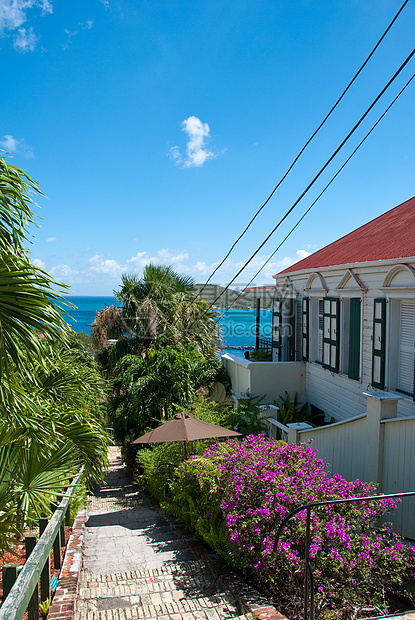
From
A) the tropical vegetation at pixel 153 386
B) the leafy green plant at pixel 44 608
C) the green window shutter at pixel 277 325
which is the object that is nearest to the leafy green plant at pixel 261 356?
the green window shutter at pixel 277 325

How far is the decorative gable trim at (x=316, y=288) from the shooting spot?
10266 mm

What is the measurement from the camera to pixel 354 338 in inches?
356

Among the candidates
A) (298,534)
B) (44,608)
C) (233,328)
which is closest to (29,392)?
(44,608)

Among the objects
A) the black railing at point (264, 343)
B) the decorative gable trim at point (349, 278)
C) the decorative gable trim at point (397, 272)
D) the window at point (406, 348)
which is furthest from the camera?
the black railing at point (264, 343)

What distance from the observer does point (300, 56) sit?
10391mm

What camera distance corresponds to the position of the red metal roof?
8.05m

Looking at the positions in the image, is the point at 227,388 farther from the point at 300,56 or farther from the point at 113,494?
the point at 300,56

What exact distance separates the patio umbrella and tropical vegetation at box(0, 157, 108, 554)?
1502 mm

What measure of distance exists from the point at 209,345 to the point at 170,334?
1790 millimetres

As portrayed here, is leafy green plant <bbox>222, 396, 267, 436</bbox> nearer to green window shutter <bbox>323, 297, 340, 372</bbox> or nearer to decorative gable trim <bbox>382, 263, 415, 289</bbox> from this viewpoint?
green window shutter <bbox>323, 297, 340, 372</bbox>

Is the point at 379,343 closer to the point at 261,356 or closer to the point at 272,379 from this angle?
the point at 272,379

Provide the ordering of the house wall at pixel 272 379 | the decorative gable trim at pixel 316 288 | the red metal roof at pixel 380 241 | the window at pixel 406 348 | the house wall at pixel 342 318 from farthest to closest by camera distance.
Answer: the house wall at pixel 272 379
the decorative gable trim at pixel 316 288
the red metal roof at pixel 380 241
the house wall at pixel 342 318
the window at pixel 406 348

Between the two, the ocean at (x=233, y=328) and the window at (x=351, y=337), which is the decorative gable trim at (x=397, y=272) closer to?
the window at (x=351, y=337)

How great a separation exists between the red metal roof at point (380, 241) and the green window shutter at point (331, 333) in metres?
0.94
